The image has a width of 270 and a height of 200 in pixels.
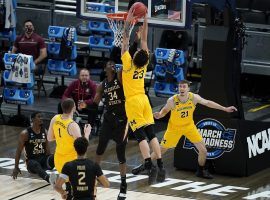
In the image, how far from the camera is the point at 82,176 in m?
14.6

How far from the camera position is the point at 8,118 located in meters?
23.9

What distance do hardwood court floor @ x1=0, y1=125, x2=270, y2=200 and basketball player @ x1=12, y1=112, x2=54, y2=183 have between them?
332 millimetres

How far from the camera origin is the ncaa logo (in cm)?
1999

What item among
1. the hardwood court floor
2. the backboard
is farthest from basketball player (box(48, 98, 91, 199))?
the backboard

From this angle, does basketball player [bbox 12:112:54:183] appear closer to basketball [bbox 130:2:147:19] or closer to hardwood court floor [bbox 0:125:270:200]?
hardwood court floor [bbox 0:125:270:200]

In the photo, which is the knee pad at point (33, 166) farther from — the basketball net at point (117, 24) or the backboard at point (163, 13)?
Answer: the backboard at point (163, 13)

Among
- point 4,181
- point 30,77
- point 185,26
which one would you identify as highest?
point 185,26

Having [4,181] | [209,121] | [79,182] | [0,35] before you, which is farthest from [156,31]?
[79,182]

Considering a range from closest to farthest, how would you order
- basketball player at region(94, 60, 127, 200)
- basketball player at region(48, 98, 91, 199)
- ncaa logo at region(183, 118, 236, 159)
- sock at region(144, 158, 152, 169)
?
basketball player at region(48, 98, 91, 199) < sock at region(144, 158, 152, 169) < basketball player at region(94, 60, 127, 200) < ncaa logo at region(183, 118, 236, 159)

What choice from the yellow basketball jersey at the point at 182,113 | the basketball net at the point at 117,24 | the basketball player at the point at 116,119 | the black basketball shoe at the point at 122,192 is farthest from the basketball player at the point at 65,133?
the yellow basketball jersey at the point at 182,113

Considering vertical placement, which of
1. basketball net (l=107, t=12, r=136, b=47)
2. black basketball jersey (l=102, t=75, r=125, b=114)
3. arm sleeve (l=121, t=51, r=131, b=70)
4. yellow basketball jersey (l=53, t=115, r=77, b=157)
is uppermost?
basketball net (l=107, t=12, r=136, b=47)

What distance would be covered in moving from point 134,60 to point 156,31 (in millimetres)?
9718

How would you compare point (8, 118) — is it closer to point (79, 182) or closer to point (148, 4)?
point (148, 4)

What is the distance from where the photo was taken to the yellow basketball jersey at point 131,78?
16.9m
